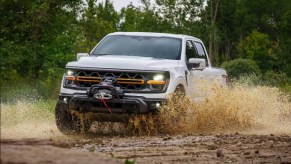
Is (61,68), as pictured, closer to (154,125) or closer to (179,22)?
(154,125)

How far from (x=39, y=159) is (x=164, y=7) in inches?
2650

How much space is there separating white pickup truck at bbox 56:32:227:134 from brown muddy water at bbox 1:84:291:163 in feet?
0.80

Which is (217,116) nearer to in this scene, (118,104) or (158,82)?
(158,82)

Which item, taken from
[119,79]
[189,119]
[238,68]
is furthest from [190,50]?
[238,68]

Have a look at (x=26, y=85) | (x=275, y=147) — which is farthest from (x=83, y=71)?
(x=26, y=85)

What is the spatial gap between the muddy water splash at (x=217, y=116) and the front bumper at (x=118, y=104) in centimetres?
16

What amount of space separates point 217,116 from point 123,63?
2.32m

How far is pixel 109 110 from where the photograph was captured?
12.3m

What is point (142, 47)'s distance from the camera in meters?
14.0

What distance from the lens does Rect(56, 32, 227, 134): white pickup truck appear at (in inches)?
486

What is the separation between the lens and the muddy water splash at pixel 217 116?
1256 cm

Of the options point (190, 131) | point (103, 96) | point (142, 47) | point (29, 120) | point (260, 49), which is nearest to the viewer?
point (103, 96)

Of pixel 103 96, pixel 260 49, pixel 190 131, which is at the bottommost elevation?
pixel 260 49

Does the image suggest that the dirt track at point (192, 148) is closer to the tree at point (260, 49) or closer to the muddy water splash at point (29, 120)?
the muddy water splash at point (29, 120)
